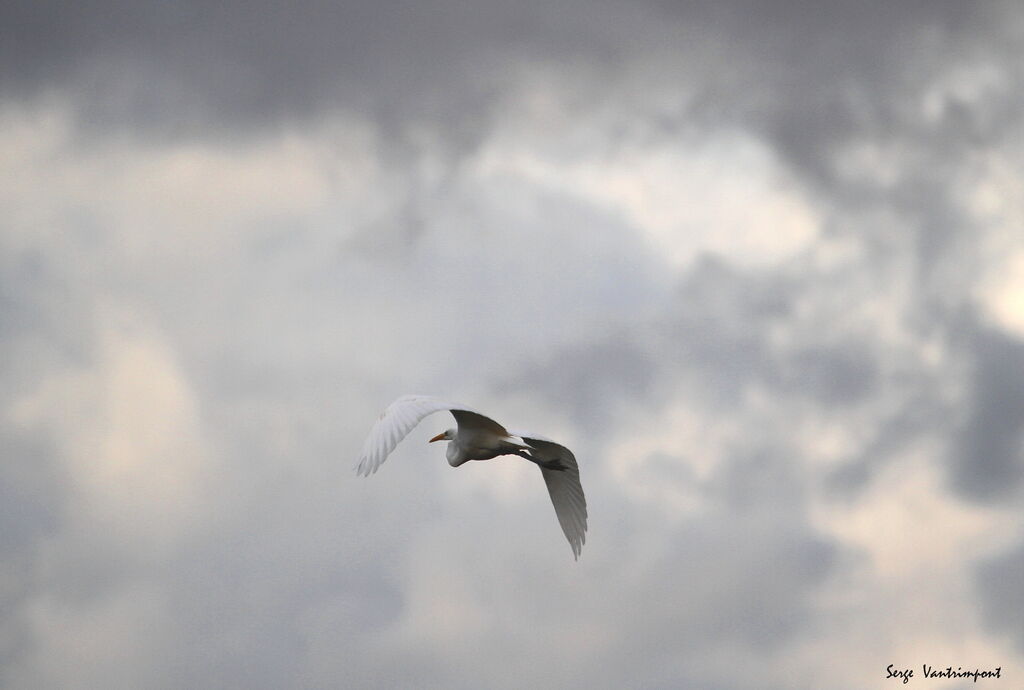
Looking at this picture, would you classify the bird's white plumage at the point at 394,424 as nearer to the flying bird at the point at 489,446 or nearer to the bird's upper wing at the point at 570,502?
the flying bird at the point at 489,446

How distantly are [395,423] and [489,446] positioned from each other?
7.28m

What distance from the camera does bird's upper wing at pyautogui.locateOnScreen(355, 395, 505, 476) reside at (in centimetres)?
3716

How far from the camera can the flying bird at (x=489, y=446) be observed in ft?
128

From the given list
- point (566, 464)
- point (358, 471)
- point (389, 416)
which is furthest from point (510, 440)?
point (358, 471)

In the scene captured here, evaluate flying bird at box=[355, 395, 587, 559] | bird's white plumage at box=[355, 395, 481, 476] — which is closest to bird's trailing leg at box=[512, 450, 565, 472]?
flying bird at box=[355, 395, 587, 559]

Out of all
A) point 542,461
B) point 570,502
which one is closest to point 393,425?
point 542,461

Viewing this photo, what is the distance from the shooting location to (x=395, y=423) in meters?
39.3

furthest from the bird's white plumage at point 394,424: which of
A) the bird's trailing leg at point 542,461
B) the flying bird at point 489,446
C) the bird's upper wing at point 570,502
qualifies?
the bird's upper wing at point 570,502

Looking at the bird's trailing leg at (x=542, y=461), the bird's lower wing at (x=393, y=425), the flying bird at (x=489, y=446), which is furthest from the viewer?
the bird's trailing leg at (x=542, y=461)

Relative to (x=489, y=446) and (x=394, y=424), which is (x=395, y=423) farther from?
(x=489, y=446)

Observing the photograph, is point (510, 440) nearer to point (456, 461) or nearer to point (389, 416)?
point (456, 461)

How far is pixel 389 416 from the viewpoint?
39.9m

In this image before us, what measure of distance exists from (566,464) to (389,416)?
850cm

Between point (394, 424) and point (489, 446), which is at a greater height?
point (489, 446)
